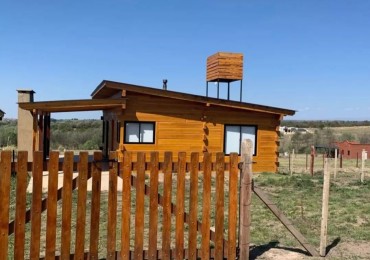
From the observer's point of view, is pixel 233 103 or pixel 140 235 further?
pixel 233 103

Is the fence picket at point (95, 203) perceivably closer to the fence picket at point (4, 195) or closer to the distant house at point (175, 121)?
the fence picket at point (4, 195)

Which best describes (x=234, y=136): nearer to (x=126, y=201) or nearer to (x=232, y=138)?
(x=232, y=138)

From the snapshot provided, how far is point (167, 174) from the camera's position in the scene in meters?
5.19

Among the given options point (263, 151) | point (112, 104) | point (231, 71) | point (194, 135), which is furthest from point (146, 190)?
point (231, 71)

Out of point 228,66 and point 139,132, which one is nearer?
point 139,132

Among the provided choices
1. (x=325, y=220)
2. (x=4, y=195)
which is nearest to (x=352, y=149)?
(x=325, y=220)

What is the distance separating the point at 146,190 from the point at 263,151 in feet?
47.7

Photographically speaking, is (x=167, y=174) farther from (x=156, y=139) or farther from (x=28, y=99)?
(x=28, y=99)

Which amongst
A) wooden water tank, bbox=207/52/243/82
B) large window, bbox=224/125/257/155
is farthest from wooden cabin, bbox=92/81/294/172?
wooden water tank, bbox=207/52/243/82

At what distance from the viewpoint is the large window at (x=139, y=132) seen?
56.1 ft

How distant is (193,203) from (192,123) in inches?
499

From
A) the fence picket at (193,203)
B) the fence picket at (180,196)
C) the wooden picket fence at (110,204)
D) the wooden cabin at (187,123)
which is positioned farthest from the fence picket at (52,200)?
the wooden cabin at (187,123)

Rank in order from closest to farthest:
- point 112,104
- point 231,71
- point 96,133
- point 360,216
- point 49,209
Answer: point 49,209 < point 360,216 < point 112,104 < point 231,71 < point 96,133

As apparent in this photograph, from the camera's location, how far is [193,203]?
211 inches
